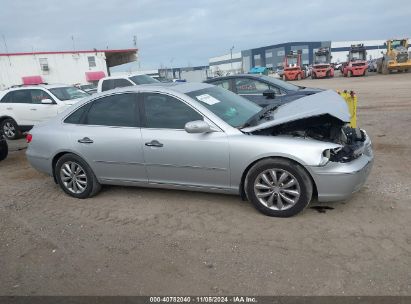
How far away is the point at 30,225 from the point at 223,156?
2.52 m

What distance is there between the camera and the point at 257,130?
14.1 feet

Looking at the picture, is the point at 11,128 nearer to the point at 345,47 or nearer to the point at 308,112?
the point at 308,112

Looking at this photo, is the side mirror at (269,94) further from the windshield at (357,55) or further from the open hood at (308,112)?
the windshield at (357,55)

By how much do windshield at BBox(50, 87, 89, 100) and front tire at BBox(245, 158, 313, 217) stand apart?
8.50m

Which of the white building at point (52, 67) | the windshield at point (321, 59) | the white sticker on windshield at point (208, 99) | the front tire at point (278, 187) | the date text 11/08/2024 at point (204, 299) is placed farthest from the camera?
the windshield at point (321, 59)

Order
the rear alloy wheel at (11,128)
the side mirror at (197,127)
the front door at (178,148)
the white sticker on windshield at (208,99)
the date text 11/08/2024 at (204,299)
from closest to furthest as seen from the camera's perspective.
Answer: the date text 11/08/2024 at (204,299), the side mirror at (197,127), the front door at (178,148), the white sticker on windshield at (208,99), the rear alloy wheel at (11,128)

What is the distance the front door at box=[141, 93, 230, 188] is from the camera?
439 cm

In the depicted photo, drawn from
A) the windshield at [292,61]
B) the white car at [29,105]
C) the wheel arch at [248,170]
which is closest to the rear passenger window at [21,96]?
the white car at [29,105]

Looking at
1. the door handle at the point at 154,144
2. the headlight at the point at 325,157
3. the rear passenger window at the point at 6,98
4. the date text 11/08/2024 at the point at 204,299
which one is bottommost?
the date text 11/08/2024 at the point at 204,299

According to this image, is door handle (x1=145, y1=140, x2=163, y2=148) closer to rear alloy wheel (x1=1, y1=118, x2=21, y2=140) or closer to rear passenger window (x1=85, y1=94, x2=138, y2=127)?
rear passenger window (x1=85, y1=94, x2=138, y2=127)

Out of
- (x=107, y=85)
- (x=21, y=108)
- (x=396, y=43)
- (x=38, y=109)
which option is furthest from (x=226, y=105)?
(x=396, y=43)

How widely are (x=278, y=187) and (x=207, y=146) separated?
0.93 meters

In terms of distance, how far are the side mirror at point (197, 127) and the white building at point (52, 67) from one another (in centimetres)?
2887

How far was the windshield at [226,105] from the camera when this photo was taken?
4648 millimetres
